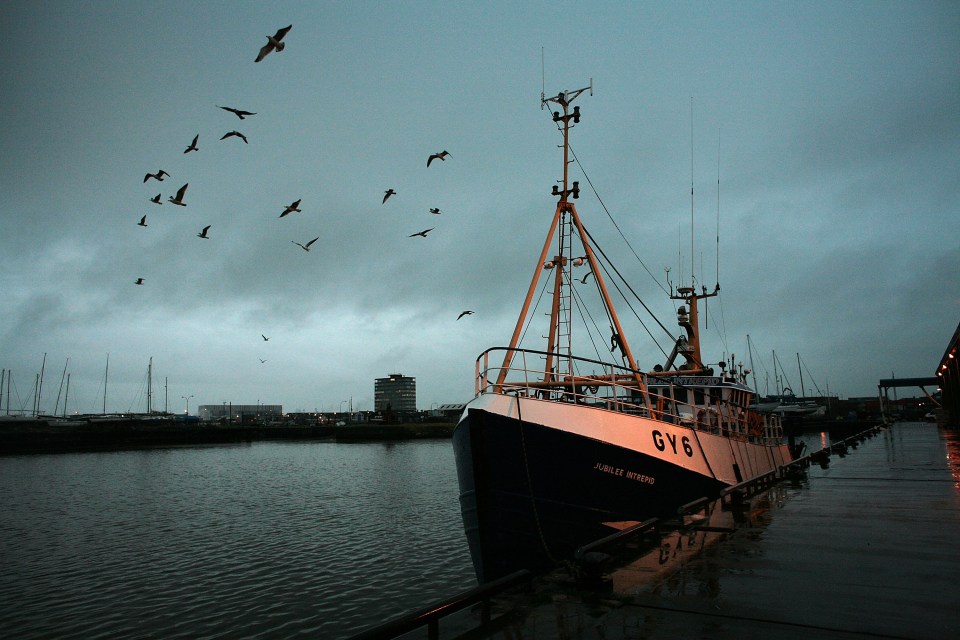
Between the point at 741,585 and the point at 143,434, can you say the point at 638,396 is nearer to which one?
the point at 741,585

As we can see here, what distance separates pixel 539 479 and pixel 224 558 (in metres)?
12.3

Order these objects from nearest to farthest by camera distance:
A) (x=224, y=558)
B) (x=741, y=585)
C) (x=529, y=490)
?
(x=741, y=585) < (x=529, y=490) < (x=224, y=558)

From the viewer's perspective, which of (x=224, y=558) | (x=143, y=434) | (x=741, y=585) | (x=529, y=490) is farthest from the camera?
(x=143, y=434)

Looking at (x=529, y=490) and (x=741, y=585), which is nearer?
(x=741, y=585)

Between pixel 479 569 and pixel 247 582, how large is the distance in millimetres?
7521

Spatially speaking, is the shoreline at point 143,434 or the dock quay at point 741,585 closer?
the dock quay at point 741,585

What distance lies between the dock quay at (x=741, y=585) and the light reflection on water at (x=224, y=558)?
5774 millimetres

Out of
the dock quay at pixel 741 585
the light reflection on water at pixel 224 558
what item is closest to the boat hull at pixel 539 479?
the dock quay at pixel 741 585

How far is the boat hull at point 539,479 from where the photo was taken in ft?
34.9

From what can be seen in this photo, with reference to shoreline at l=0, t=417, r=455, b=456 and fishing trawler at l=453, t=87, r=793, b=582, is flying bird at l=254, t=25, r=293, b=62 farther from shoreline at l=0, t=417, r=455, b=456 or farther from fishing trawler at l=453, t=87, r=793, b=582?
shoreline at l=0, t=417, r=455, b=456

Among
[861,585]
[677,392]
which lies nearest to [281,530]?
[677,392]

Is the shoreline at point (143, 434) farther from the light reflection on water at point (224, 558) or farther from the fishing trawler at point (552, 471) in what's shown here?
the fishing trawler at point (552, 471)

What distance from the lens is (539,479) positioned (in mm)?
10695

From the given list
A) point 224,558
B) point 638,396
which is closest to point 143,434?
point 224,558
